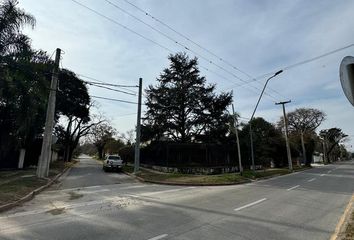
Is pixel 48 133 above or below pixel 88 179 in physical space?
above

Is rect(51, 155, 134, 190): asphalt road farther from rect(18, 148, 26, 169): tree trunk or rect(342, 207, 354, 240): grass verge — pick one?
rect(342, 207, 354, 240): grass verge

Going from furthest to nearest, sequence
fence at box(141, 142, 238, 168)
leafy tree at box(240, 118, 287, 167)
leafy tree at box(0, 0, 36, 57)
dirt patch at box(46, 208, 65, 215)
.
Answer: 1. leafy tree at box(240, 118, 287, 167)
2. fence at box(141, 142, 238, 168)
3. leafy tree at box(0, 0, 36, 57)
4. dirt patch at box(46, 208, 65, 215)

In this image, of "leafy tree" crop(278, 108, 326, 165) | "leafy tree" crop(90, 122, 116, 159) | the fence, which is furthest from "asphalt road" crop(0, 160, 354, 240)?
"leafy tree" crop(278, 108, 326, 165)

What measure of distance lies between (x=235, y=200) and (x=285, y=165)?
137 ft

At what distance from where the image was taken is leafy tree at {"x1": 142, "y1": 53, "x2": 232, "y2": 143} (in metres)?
39.1

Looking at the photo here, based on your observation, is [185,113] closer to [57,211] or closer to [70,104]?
[70,104]

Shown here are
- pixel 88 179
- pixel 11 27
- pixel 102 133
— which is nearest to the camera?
pixel 11 27

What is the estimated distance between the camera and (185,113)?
131ft

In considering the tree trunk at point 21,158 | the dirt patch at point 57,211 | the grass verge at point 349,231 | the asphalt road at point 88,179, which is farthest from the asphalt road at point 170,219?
the tree trunk at point 21,158

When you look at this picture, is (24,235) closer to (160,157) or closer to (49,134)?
(49,134)

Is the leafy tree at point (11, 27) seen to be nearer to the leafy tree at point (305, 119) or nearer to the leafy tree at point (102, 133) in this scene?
the leafy tree at point (102, 133)

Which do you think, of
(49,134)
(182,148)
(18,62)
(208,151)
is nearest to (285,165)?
(208,151)

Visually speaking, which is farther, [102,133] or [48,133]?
[102,133]

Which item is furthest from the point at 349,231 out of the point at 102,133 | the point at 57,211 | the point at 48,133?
the point at 102,133
